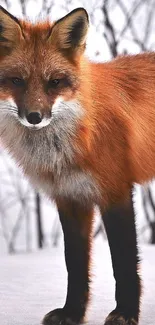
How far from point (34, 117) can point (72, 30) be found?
2.28ft

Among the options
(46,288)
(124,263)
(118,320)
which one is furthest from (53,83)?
(46,288)

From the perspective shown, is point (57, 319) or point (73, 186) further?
point (57, 319)

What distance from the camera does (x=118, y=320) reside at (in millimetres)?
3977

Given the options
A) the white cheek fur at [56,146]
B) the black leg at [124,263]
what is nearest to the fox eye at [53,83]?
the white cheek fur at [56,146]

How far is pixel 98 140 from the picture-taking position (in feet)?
13.2

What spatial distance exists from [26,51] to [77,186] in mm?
913

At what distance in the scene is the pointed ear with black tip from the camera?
3832mm

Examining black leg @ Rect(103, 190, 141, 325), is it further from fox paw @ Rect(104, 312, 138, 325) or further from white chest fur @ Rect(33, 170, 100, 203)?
white chest fur @ Rect(33, 170, 100, 203)

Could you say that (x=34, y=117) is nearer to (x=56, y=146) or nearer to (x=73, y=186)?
(x=56, y=146)

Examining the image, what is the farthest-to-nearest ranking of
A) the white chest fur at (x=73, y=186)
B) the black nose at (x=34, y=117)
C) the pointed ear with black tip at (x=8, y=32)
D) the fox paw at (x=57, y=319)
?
the fox paw at (x=57, y=319) → the white chest fur at (x=73, y=186) → the pointed ear with black tip at (x=8, y=32) → the black nose at (x=34, y=117)

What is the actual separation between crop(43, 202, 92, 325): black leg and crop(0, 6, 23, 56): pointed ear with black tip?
117 cm

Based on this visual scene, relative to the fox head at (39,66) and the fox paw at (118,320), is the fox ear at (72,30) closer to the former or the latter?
the fox head at (39,66)

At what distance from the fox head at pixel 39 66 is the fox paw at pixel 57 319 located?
139cm

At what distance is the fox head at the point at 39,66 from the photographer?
3.66m
